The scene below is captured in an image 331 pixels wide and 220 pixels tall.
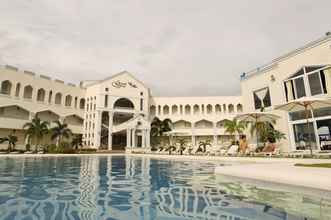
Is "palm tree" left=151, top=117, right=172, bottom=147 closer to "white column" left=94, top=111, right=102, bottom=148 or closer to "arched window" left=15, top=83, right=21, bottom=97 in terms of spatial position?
"white column" left=94, top=111, right=102, bottom=148

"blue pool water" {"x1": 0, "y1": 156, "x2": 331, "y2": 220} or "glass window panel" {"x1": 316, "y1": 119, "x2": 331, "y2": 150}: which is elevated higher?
"glass window panel" {"x1": 316, "y1": 119, "x2": 331, "y2": 150}

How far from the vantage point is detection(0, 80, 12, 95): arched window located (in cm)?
3061

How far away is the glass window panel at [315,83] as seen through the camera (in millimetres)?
19109

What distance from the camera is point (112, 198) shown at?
4918mm

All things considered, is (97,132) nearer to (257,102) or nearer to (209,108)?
(209,108)

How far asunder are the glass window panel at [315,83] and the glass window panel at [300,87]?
662mm

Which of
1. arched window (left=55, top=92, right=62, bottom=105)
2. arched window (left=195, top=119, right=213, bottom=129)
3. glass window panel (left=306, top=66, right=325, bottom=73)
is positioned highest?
arched window (left=55, top=92, right=62, bottom=105)

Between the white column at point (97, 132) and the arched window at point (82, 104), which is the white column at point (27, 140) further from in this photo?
the arched window at point (82, 104)

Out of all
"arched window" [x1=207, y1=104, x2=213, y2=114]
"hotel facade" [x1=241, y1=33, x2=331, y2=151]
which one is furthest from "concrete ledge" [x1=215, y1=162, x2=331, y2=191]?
→ "arched window" [x1=207, y1=104, x2=213, y2=114]

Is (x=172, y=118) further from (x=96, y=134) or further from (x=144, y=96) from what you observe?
(x=96, y=134)

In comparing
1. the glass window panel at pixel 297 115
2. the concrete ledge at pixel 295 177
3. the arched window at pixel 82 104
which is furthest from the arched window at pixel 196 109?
the concrete ledge at pixel 295 177

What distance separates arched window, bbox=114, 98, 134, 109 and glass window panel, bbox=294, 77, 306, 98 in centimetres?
2796

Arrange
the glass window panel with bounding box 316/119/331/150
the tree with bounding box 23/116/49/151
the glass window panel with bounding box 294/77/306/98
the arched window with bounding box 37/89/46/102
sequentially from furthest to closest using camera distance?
the arched window with bounding box 37/89/46/102 → the tree with bounding box 23/116/49/151 → the glass window panel with bounding box 294/77/306/98 → the glass window panel with bounding box 316/119/331/150

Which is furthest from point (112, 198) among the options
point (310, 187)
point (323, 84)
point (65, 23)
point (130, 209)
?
point (323, 84)
